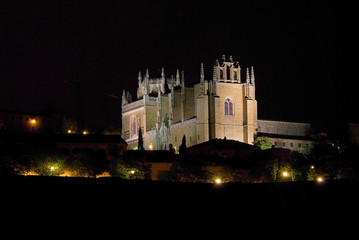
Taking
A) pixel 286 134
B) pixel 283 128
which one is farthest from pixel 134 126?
pixel 286 134

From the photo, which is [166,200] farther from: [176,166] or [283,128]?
[283,128]

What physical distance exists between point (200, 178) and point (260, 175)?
6825 millimetres

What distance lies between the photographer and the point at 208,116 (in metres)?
105

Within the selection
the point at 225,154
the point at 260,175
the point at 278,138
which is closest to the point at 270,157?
the point at 225,154

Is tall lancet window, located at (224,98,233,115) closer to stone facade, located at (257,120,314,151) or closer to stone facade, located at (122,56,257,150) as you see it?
stone facade, located at (122,56,257,150)

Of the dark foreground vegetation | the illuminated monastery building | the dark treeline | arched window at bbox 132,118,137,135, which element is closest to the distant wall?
the illuminated monastery building

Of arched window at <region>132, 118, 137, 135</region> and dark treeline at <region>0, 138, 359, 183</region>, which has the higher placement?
arched window at <region>132, 118, 137, 135</region>

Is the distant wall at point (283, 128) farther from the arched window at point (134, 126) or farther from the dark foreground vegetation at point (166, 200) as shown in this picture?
the dark foreground vegetation at point (166, 200)

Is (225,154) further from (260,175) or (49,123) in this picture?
(49,123)

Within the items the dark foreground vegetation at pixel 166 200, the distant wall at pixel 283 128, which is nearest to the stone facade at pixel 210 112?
the distant wall at pixel 283 128

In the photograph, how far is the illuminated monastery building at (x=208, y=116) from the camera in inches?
4144

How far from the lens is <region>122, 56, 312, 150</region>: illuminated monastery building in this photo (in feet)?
345

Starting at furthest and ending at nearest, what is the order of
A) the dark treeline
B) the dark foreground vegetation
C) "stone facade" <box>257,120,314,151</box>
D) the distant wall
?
the distant wall < "stone facade" <box>257,120,314,151</box> < the dark treeline < the dark foreground vegetation

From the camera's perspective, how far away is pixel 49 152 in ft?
275
